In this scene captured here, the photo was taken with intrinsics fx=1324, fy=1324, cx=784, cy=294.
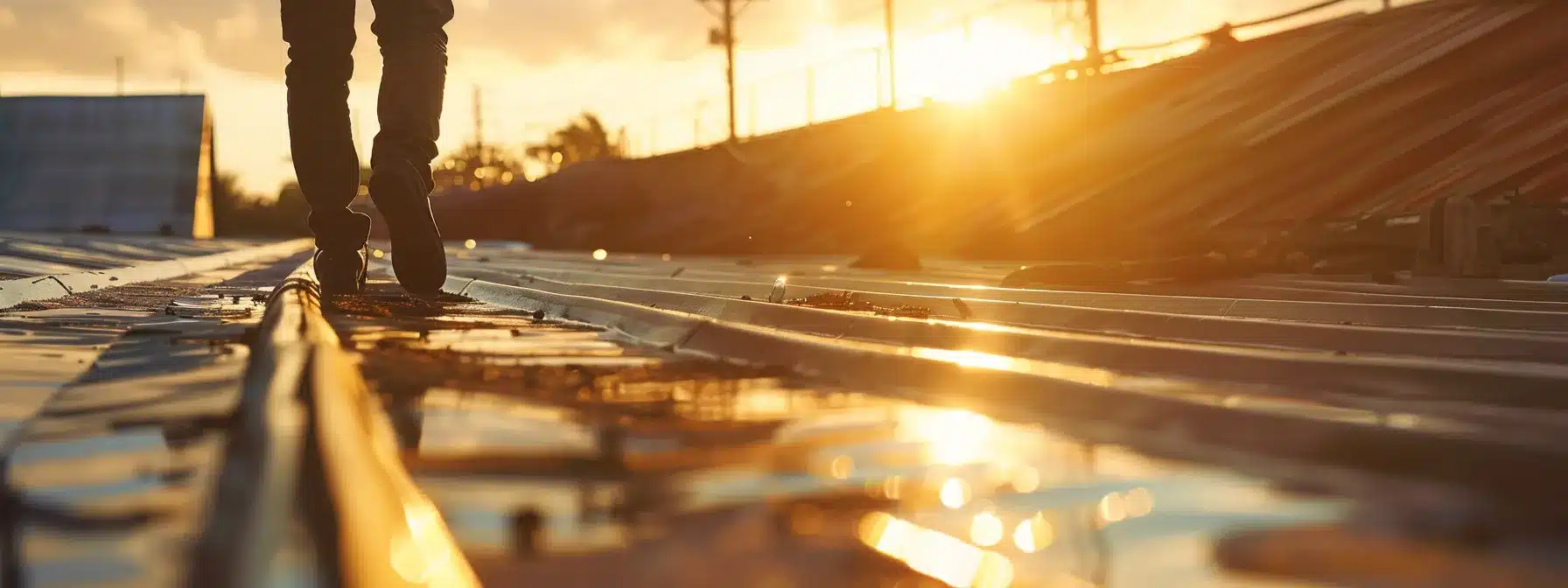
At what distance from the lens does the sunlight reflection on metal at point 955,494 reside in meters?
1.46

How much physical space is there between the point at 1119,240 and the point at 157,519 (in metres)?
15.4

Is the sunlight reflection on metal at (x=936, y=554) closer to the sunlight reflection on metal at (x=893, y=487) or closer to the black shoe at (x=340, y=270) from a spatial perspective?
the sunlight reflection on metal at (x=893, y=487)

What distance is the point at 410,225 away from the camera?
472 cm

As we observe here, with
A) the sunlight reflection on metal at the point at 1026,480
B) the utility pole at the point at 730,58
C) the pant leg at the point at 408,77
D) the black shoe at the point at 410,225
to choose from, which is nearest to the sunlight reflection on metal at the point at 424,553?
the sunlight reflection on metal at the point at 1026,480

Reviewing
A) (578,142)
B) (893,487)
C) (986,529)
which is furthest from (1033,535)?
(578,142)

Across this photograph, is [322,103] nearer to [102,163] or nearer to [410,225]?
[410,225]

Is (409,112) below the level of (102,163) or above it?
below

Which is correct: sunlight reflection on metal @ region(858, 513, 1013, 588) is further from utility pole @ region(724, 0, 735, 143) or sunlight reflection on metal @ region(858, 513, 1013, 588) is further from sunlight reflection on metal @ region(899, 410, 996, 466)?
utility pole @ region(724, 0, 735, 143)

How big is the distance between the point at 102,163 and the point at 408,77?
161ft

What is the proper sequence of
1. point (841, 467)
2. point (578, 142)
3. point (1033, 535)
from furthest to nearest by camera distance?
point (578, 142), point (841, 467), point (1033, 535)

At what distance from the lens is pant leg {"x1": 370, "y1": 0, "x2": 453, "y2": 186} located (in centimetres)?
465

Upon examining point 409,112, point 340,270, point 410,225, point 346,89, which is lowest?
point 340,270

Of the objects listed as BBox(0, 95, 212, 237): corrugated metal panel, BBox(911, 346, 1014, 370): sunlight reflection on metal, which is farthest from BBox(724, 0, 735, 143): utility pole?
BBox(911, 346, 1014, 370): sunlight reflection on metal

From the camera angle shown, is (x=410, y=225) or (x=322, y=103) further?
(x=322, y=103)
